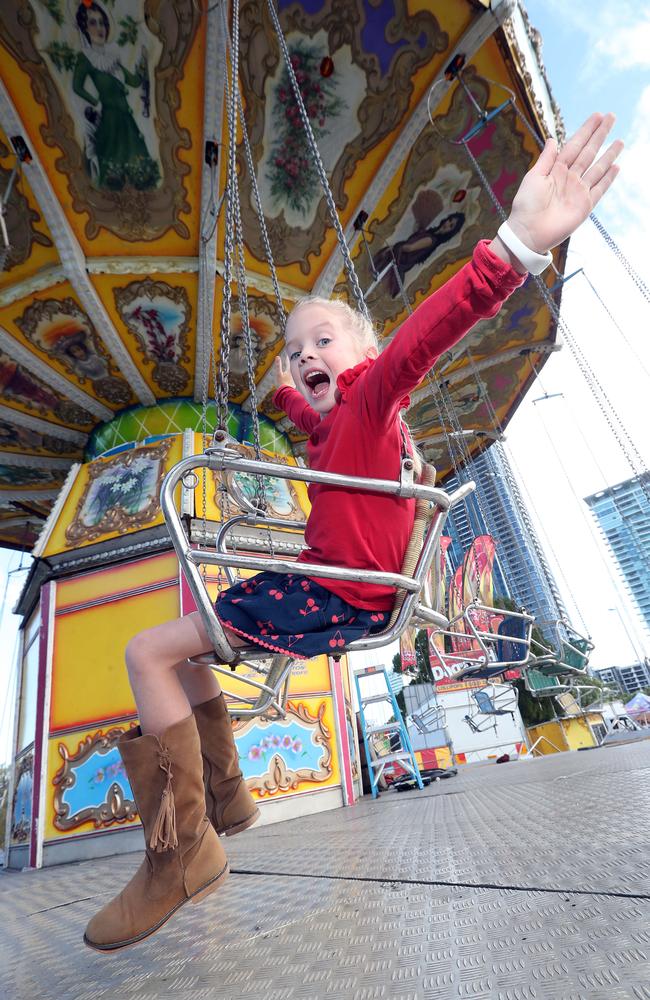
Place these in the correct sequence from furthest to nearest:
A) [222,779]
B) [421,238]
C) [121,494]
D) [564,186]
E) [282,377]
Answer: [121,494], [421,238], [282,377], [222,779], [564,186]

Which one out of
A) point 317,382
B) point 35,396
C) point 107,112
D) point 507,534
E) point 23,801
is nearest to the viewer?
point 317,382

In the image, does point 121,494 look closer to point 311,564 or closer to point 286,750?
point 286,750

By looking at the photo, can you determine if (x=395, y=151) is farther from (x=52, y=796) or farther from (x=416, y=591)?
(x=52, y=796)

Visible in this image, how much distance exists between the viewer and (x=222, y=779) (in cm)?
153

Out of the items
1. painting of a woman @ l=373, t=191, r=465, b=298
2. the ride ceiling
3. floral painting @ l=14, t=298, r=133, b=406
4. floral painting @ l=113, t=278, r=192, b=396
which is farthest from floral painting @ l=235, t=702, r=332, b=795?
painting of a woman @ l=373, t=191, r=465, b=298

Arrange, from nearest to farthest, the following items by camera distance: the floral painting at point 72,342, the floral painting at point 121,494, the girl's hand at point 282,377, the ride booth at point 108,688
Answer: the girl's hand at point 282,377
the ride booth at point 108,688
the floral painting at point 72,342
the floral painting at point 121,494

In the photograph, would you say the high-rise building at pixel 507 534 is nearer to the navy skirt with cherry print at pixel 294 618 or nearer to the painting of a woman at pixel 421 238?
the painting of a woman at pixel 421 238

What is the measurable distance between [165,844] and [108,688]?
515cm

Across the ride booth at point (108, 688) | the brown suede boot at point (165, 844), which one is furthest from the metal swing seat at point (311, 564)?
the ride booth at point (108, 688)

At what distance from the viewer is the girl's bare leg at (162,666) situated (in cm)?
129

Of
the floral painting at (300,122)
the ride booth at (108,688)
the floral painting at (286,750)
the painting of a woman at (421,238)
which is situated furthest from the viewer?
the painting of a woman at (421,238)

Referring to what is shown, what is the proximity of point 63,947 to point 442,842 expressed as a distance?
53.2 inches

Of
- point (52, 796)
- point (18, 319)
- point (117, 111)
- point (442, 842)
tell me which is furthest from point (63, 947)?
point (18, 319)

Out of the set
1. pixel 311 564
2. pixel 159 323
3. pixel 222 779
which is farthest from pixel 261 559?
pixel 159 323
